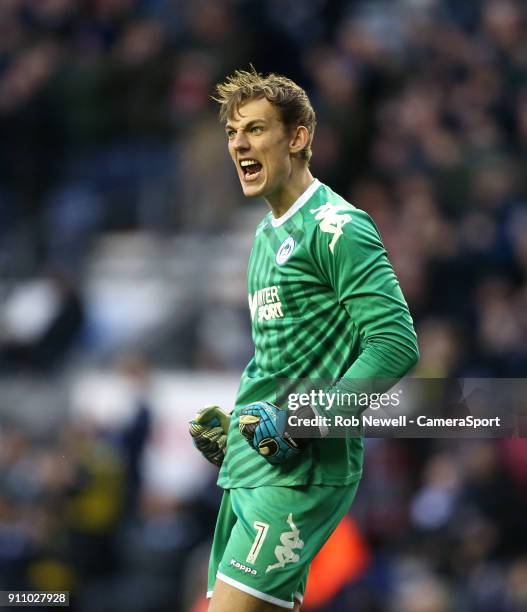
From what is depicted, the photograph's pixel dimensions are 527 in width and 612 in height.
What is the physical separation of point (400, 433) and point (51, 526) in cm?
568

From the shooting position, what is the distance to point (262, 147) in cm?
493

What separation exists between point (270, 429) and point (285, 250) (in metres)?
0.68

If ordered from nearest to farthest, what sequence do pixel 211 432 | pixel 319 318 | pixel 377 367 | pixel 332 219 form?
pixel 377 367 < pixel 332 219 < pixel 319 318 < pixel 211 432

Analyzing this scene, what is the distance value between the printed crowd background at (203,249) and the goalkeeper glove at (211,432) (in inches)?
154

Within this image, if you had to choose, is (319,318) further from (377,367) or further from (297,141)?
(297,141)

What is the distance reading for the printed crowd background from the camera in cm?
940

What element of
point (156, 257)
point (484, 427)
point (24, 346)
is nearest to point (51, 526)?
point (24, 346)

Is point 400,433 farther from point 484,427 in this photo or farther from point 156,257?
point 156,257

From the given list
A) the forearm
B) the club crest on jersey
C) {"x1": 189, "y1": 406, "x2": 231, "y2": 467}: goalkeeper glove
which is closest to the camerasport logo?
{"x1": 189, "y1": 406, "x2": 231, "y2": 467}: goalkeeper glove

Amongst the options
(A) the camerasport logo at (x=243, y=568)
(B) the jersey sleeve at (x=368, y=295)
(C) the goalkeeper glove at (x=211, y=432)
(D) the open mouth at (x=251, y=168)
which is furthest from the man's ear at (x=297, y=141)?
(A) the camerasport logo at (x=243, y=568)

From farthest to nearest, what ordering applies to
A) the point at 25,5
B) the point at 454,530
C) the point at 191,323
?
the point at 25,5
the point at 191,323
the point at 454,530

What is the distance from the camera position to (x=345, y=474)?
4930mm

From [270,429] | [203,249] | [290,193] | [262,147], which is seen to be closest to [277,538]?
[270,429]

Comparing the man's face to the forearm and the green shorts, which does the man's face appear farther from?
the green shorts
